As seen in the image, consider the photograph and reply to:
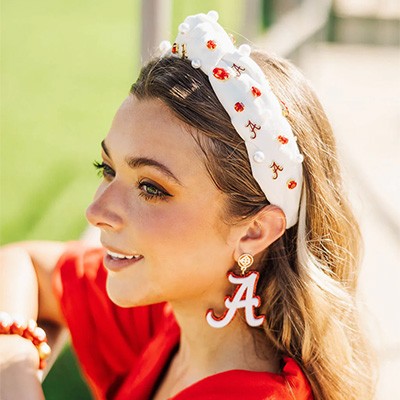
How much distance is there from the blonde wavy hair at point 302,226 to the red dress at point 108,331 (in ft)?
1.46

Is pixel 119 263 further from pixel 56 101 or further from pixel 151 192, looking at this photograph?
pixel 56 101

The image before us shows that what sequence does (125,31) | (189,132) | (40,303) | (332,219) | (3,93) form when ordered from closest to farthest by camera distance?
(189,132), (332,219), (40,303), (3,93), (125,31)

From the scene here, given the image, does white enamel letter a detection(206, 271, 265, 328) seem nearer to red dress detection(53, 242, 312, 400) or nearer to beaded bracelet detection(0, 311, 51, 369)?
red dress detection(53, 242, 312, 400)

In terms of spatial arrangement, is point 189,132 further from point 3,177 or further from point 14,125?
point 14,125

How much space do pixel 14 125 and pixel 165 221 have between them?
5671 millimetres

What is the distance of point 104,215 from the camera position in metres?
1.79

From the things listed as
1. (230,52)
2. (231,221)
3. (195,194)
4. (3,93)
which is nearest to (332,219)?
(231,221)

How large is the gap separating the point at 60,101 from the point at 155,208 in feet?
21.3

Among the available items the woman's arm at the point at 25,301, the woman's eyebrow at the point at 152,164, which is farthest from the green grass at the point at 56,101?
the woman's eyebrow at the point at 152,164

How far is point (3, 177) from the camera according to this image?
584cm

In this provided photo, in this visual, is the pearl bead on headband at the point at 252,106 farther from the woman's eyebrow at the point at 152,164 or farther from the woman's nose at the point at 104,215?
the woman's nose at the point at 104,215

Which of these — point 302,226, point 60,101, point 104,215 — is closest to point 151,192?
point 104,215

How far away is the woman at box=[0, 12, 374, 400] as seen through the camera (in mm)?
1773

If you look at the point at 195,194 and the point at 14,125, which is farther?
the point at 14,125
